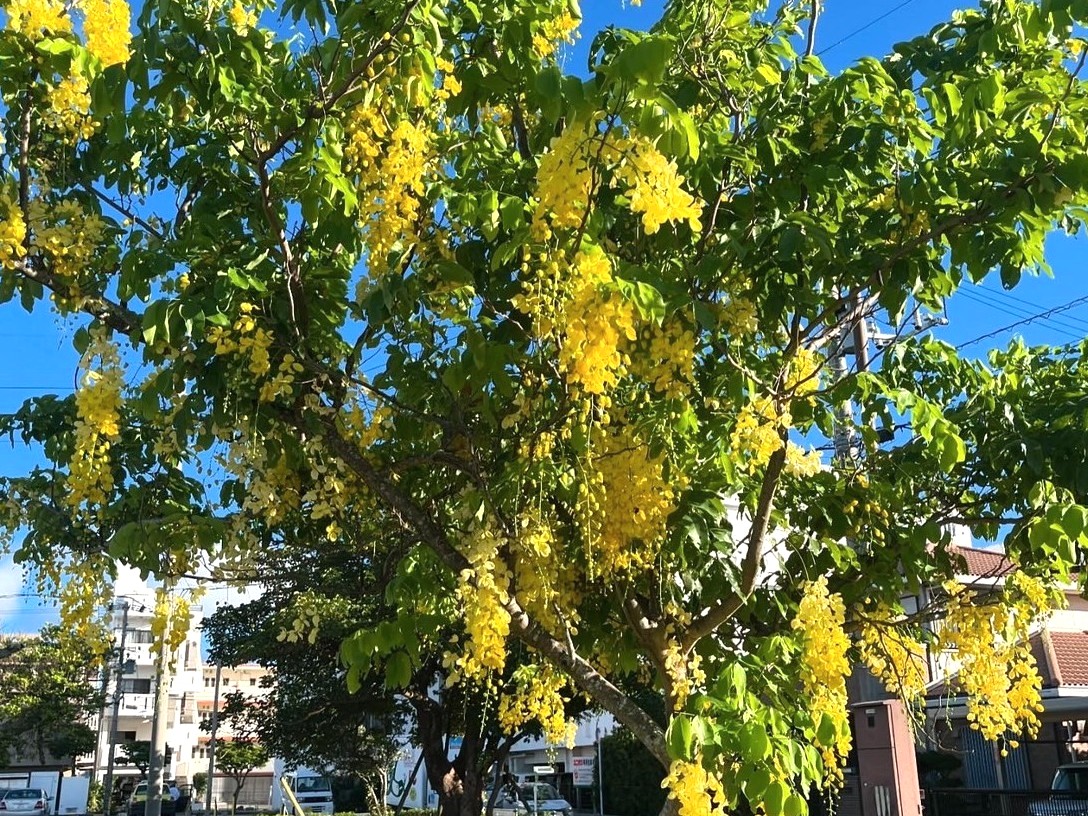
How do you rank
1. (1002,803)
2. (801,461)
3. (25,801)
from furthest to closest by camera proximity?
(25,801) < (1002,803) < (801,461)

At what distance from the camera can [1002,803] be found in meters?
10.4

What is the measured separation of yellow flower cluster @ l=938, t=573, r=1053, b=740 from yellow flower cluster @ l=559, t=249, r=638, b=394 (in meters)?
2.38

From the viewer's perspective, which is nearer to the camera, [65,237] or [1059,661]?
[65,237]

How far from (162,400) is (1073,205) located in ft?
11.3

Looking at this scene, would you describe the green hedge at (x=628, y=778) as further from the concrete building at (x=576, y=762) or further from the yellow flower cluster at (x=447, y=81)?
the yellow flower cluster at (x=447, y=81)

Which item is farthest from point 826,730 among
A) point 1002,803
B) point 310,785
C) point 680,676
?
point 310,785

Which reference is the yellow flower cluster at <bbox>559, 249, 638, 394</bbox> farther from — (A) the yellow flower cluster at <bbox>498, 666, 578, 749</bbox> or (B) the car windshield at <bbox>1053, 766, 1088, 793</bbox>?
(B) the car windshield at <bbox>1053, 766, 1088, 793</bbox>

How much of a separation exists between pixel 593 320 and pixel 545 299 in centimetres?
→ 16

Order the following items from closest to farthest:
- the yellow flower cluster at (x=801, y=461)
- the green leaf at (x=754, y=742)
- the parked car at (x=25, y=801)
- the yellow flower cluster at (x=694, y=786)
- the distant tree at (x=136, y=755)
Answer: the green leaf at (x=754, y=742) → the yellow flower cluster at (x=694, y=786) → the yellow flower cluster at (x=801, y=461) → the parked car at (x=25, y=801) → the distant tree at (x=136, y=755)

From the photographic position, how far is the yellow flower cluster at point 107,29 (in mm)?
3664

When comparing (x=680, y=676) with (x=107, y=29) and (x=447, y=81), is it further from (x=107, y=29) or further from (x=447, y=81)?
(x=107, y=29)

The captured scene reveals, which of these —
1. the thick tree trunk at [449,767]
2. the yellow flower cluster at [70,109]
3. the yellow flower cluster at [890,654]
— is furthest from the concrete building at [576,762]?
the yellow flower cluster at [70,109]

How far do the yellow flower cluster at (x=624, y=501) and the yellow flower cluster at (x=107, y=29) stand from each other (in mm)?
2259

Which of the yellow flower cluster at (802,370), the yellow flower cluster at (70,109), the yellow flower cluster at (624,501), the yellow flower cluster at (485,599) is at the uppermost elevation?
the yellow flower cluster at (70,109)
